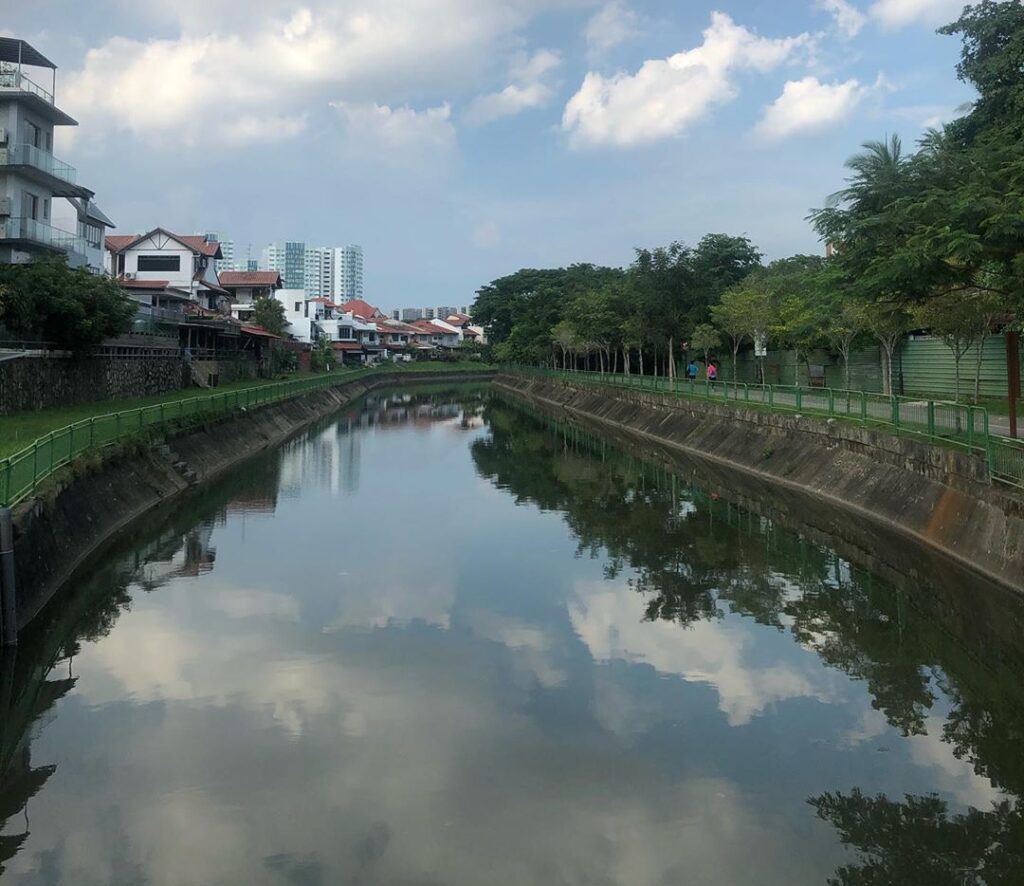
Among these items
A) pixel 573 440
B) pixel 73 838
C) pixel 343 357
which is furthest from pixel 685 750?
pixel 343 357

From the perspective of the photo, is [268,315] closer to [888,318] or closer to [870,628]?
[888,318]

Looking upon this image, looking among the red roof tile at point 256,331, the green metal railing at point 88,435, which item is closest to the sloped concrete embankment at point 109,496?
the green metal railing at point 88,435

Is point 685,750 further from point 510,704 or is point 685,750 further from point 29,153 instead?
point 29,153

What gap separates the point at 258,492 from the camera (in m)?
28.9

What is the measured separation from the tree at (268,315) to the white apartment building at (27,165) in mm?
31455

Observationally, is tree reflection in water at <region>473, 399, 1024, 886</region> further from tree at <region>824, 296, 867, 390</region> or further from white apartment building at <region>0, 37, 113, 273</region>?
white apartment building at <region>0, 37, 113, 273</region>

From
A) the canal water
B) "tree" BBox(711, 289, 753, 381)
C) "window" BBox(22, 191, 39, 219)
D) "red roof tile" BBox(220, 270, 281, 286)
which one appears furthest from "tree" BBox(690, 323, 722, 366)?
"red roof tile" BBox(220, 270, 281, 286)

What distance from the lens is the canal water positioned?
8.05m

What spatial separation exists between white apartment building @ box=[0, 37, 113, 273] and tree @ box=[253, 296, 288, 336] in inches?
1238

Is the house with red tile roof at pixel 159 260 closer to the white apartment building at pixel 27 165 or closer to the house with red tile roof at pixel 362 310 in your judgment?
the white apartment building at pixel 27 165

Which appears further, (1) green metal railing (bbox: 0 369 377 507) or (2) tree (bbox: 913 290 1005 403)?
(2) tree (bbox: 913 290 1005 403)

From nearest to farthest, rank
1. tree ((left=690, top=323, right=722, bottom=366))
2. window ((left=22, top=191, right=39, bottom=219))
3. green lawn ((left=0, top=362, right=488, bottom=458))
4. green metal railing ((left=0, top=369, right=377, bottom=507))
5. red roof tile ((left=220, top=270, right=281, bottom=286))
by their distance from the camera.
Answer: green metal railing ((left=0, top=369, right=377, bottom=507)), green lawn ((left=0, top=362, right=488, bottom=458)), window ((left=22, top=191, right=39, bottom=219)), tree ((left=690, top=323, right=722, bottom=366)), red roof tile ((left=220, top=270, right=281, bottom=286))

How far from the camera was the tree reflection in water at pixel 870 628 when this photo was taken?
8.17 m

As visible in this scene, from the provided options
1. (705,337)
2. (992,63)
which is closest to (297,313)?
(705,337)
